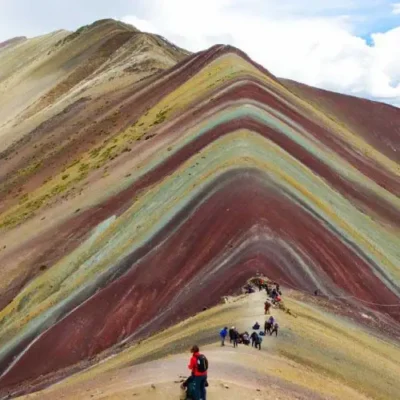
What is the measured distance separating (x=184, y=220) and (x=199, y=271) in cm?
548

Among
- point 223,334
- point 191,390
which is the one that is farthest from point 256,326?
point 191,390

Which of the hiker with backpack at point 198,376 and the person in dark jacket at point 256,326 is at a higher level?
the person in dark jacket at point 256,326

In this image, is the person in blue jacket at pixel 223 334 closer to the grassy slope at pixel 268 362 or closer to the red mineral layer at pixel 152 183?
the grassy slope at pixel 268 362

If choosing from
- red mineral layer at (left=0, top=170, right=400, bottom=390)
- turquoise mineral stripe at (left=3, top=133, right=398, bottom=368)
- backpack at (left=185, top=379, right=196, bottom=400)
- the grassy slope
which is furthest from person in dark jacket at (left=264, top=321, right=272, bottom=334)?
turquoise mineral stripe at (left=3, top=133, right=398, bottom=368)

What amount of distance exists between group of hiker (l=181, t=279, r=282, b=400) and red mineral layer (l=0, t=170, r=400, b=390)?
8.60 feet

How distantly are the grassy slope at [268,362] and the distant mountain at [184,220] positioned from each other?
302mm

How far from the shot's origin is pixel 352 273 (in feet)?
120

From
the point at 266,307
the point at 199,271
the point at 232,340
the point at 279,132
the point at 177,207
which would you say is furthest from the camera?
the point at 279,132

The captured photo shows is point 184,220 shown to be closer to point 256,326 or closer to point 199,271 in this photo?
point 199,271

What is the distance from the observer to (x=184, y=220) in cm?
3941

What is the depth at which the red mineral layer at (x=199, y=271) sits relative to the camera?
3306 centimetres

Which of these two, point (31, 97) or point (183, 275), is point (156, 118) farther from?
point (31, 97)

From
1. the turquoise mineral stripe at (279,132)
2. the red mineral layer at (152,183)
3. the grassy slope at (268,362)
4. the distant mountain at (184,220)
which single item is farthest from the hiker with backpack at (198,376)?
the turquoise mineral stripe at (279,132)

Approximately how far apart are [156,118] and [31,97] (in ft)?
198
